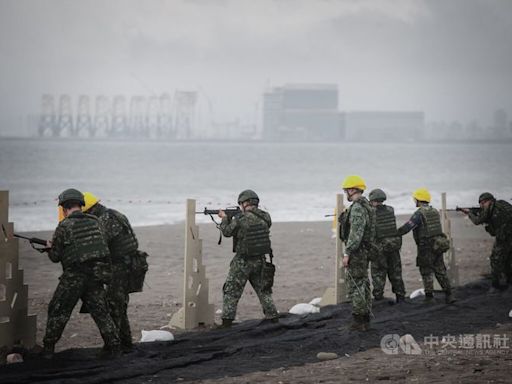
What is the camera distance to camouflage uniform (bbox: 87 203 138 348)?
31.5ft

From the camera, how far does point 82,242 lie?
354 inches

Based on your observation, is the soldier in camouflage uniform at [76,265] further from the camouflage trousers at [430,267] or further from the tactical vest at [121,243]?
the camouflage trousers at [430,267]

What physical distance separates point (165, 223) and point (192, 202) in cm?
1971

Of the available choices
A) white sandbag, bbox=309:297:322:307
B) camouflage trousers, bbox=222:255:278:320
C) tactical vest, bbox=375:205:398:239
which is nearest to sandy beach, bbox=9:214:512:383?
white sandbag, bbox=309:297:322:307

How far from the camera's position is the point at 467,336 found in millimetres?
10680

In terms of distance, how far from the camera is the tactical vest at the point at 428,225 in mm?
13641

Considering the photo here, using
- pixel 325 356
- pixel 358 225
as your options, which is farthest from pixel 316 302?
pixel 325 356

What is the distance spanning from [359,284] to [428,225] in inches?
127

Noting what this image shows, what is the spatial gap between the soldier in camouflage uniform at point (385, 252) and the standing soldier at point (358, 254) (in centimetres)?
272

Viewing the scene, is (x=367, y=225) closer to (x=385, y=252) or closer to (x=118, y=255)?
(x=385, y=252)

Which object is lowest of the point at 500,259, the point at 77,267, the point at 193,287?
the point at 193,287

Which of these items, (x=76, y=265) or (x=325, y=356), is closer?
(x=76, y=265)

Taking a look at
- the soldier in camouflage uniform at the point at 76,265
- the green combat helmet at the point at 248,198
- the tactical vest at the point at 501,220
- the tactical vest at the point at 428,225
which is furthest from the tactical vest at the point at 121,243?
the tactical vest at the point at 501,220

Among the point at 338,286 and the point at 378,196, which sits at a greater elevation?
the point at 378,196
